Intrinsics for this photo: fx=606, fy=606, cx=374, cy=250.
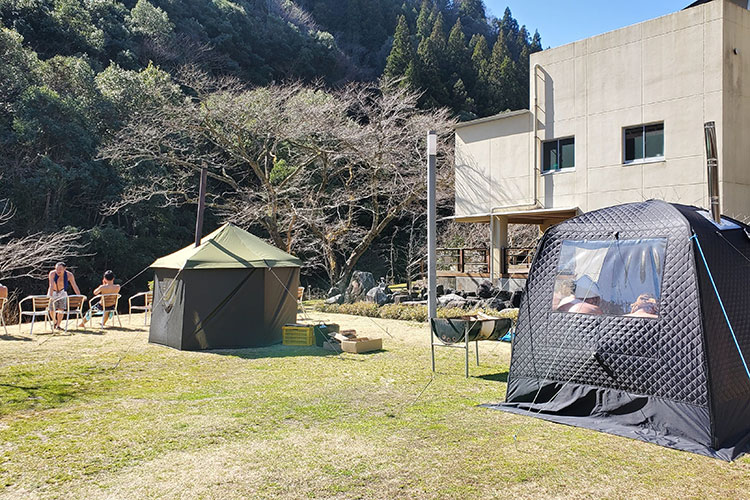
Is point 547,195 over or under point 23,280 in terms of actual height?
over

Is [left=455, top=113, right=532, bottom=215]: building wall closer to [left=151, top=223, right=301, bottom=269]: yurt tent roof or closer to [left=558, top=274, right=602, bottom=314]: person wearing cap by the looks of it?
[left=151, top=223, right=301, bottom=269]: yurt tent roof

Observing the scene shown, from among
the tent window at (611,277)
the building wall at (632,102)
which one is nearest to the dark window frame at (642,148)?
the building wall at (632,102)

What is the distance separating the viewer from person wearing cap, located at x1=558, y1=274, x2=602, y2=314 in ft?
18.5

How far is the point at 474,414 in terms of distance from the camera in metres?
5.84

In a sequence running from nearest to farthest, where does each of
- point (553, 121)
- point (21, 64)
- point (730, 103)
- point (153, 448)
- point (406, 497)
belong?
point (406, 497) → point (153, 448) → point (730, 103) → point (553, 121) → point (21, 64)

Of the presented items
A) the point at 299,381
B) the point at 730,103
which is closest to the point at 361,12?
the point at 730,103

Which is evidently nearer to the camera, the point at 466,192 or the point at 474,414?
the point at 474,414

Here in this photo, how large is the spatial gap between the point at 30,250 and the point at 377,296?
1097 cm

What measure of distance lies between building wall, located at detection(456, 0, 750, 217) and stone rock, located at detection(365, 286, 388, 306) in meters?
5.20

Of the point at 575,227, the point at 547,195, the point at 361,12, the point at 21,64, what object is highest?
the point at 361,12

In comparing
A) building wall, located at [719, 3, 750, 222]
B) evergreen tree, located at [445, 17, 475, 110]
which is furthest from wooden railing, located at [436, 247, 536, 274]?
evergreen tree, located at [445, 17, 475, 110]

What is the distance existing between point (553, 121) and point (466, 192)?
12.7ft

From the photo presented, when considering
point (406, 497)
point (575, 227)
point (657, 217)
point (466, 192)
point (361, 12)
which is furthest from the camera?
point (361, 12)

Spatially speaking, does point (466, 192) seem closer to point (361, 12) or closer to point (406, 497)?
point (406, 497)
